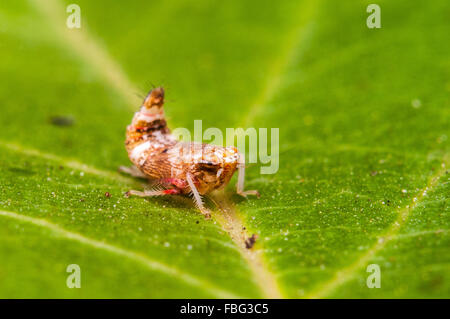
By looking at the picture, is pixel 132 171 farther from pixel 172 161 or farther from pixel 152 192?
pixel 152 192

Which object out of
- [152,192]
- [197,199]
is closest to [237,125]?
[197,199]

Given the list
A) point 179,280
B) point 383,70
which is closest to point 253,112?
point 383,70

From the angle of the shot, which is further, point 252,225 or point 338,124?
point 338,124

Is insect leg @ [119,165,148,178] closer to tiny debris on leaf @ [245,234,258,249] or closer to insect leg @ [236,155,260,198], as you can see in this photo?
insect leg @ [236,155,260,198]

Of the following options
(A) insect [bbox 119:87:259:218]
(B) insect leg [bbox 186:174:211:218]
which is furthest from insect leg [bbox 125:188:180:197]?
(B) insect leg [bbox 186:174:211:218]
